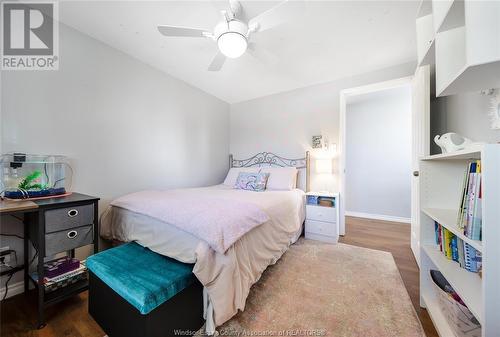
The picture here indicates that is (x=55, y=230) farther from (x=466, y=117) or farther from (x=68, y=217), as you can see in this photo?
(x=466, y=117)

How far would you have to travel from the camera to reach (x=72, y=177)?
192 cm

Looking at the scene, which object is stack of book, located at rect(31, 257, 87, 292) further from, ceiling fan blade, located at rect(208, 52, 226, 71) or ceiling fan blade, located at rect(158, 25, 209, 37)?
ceiling fan blade, located at rect(208, 52, 226, 71)

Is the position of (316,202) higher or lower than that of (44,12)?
lower

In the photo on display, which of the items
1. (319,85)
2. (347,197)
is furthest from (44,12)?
(347,197)

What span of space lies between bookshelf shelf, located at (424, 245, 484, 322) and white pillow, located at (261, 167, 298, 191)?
178 cm

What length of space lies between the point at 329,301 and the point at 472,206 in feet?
3.80

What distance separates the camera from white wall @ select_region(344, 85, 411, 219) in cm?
360

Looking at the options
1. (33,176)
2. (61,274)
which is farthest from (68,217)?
(33,176)

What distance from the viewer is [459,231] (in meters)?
0.94

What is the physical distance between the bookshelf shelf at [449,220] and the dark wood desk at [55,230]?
2.35 metres

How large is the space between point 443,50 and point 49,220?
2.68 metres

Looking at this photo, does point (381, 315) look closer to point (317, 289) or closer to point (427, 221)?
point (317, 289)

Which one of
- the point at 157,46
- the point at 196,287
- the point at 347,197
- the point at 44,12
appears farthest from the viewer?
the point at 347,197

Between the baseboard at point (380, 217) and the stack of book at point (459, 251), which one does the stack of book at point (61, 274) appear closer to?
the stack of book at point (459, 251)
